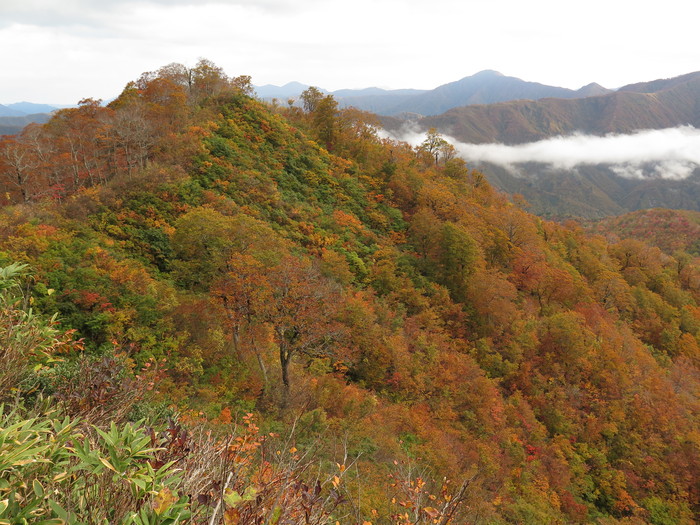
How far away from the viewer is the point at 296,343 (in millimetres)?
13469

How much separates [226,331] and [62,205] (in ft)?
36.7

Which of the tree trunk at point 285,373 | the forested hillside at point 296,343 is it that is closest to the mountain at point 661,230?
the forested hillside at point 296,343

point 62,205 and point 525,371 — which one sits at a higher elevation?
point 62,205

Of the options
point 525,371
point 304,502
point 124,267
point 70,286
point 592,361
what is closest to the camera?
point 304,502

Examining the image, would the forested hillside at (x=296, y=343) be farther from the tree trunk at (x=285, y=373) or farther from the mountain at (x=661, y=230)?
the mountain at (x=661, y=230)

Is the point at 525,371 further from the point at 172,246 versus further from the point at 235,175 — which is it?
the point at 235,175

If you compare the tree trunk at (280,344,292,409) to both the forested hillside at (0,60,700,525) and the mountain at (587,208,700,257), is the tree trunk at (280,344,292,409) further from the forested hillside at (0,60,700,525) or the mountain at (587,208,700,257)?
the mountain at (587,208,700,257)

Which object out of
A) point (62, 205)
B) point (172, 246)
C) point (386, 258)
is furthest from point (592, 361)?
point (62, 205)

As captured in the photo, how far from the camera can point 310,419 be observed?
40.1ft

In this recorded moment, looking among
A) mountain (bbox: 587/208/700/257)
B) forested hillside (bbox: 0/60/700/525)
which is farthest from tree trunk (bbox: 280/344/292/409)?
mountain (bbox: 587/208/700/257)

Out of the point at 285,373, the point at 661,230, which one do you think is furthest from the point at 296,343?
the point at 661,230

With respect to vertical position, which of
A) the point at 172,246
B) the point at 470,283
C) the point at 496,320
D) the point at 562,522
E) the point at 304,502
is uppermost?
the point at 304,502

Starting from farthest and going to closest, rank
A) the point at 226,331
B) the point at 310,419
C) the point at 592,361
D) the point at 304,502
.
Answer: the point at 592,361 < the point at 226,331 < the point at 310,419 < the point at 304,502

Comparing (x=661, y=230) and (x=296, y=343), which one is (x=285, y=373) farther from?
(x=661, y=230)
